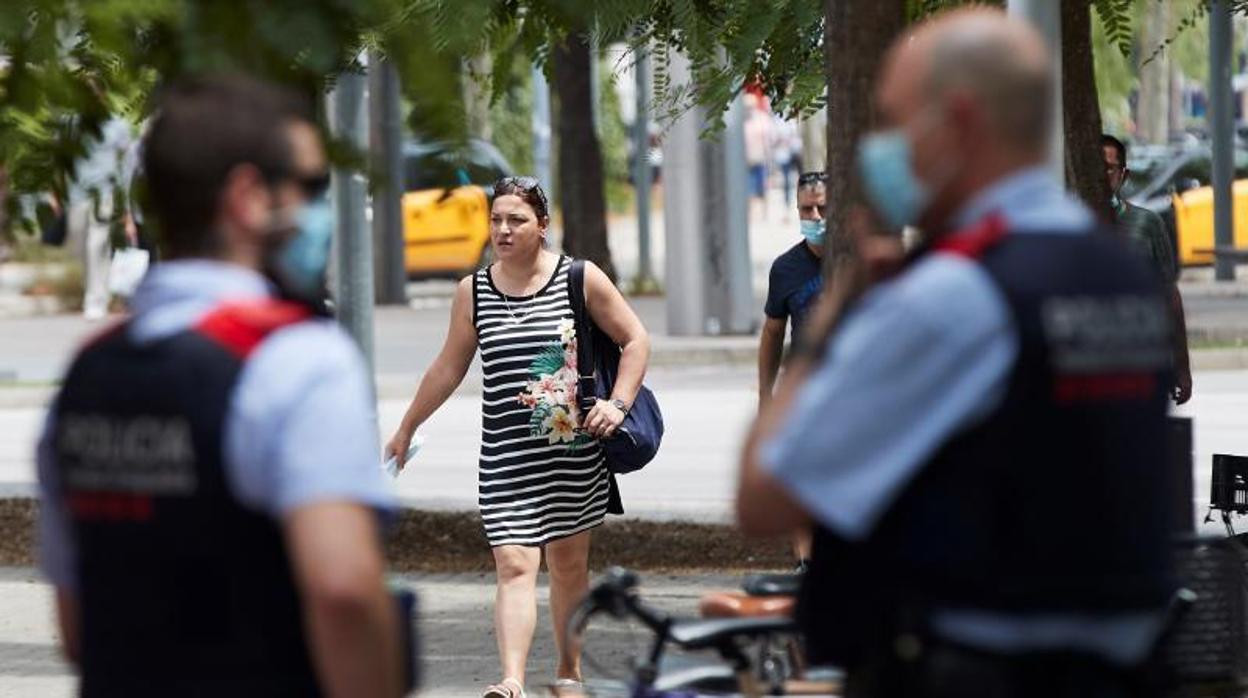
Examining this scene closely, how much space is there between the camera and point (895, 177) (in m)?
3.65

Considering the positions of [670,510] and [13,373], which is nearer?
[670,510]

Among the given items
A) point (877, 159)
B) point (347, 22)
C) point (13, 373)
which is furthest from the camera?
point (13, 373)

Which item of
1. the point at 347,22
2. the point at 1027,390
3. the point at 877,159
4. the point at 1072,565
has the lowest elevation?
the point at 1072,565

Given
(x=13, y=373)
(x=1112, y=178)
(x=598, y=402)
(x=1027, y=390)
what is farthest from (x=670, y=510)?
(x=1027, y=390)

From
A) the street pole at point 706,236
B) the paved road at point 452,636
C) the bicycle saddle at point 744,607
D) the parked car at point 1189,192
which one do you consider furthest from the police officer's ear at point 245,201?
the parked car at point 1189,192

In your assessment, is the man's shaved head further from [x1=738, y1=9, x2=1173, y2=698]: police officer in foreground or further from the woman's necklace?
the woman's necklace

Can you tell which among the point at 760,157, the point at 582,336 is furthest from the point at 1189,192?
the point at 582,336

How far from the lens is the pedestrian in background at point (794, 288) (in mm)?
9938

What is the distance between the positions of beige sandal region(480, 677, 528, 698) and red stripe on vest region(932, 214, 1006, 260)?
5.08m

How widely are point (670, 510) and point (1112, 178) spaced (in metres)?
3.58

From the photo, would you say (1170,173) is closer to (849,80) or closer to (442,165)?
(849,80)

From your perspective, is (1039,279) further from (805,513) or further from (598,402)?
(598,402)

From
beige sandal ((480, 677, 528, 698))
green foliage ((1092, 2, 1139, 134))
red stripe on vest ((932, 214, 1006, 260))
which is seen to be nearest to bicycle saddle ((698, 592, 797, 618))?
red stripe on vest ((932, 214, 1006, 260))

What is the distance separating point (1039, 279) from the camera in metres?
3.52
